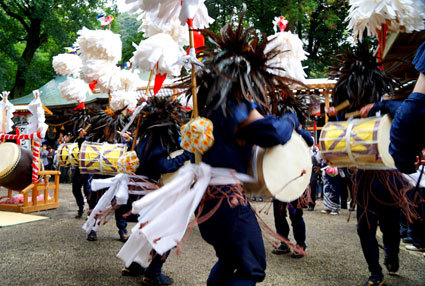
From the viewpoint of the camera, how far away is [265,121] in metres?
1.91

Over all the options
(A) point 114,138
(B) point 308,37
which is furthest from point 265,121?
(B) point 308,37

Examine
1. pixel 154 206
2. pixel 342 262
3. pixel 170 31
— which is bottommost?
pixel 342 262

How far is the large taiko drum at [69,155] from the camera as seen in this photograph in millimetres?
5676

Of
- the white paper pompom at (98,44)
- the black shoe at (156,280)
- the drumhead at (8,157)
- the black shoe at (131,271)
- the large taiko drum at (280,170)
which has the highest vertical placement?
the white paper pompom at (98,44)

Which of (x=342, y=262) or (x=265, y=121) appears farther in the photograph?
(x=342, y=262)

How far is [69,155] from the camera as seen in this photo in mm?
5684

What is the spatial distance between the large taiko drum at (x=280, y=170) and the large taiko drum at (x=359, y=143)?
911 mm

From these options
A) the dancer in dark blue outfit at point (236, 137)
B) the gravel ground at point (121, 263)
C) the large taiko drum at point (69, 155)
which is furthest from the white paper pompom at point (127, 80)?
the dancer in dark blue outfit at point (236, 137)

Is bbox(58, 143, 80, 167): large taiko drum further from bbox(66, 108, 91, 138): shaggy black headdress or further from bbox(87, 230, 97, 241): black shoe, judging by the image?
bbox(87, 230, 97, 241): black shoe

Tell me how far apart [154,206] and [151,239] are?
218 mm

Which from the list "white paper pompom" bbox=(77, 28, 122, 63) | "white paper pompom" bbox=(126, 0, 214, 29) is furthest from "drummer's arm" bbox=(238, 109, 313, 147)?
"white paper pompom" bbox=(77, 28, 122, 63)

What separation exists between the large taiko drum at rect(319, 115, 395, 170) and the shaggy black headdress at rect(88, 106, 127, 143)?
3088mm

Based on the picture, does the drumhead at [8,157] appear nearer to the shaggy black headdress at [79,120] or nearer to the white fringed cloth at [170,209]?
the shaggy black headdress at [79,120]

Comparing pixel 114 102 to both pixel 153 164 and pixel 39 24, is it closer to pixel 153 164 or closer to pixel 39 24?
pixel 153 164
